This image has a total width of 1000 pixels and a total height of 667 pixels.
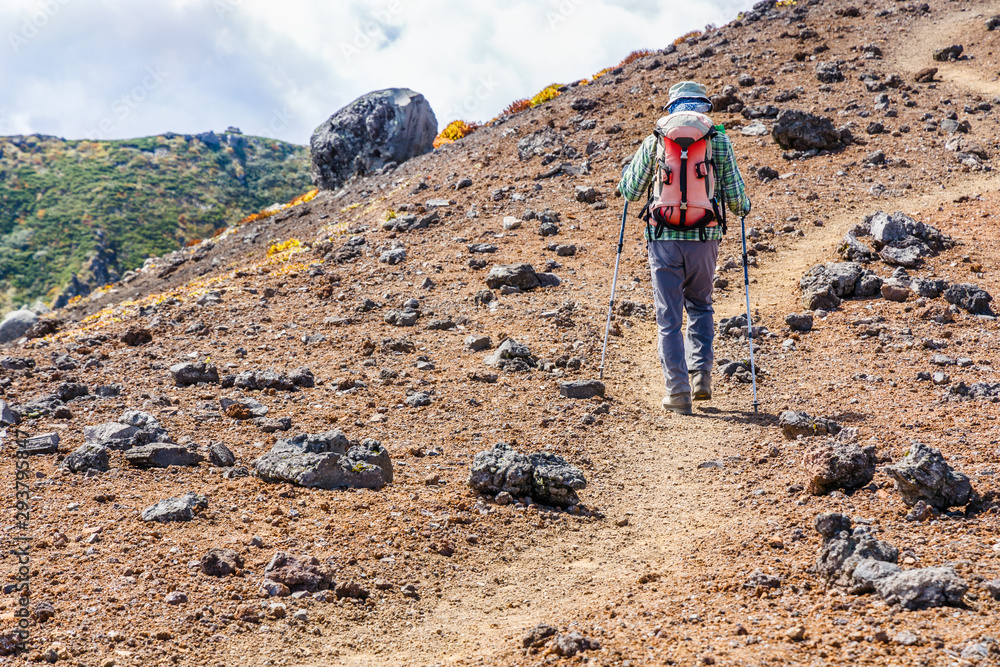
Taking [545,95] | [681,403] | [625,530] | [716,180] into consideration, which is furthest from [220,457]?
[545,95]

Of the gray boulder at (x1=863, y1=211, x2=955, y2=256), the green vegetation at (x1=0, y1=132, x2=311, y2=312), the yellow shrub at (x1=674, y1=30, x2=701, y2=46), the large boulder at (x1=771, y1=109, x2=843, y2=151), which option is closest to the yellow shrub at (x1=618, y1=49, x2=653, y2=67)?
the yellow shrub at (x1=674, y1=30, x2=701, y2=46)

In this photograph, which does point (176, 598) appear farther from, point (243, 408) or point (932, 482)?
point (932, 482)

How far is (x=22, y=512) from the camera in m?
4.91

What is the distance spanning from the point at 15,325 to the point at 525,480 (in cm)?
2076

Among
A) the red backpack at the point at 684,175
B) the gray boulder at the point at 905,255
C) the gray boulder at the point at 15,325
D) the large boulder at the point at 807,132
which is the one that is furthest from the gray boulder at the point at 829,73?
the gray boulder at the point at 15,325

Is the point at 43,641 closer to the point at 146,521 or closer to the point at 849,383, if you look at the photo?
the point at 146,521

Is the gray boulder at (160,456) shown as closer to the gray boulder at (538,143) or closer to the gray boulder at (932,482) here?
the gray boulder at (932,482)

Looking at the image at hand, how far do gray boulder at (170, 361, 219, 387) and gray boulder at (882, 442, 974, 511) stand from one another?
6931 millimetres

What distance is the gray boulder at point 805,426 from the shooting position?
618cm

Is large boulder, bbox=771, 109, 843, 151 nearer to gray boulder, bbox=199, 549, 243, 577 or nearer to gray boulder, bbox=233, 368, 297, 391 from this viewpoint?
gray boulder, bbox=233, 368, 297, 391

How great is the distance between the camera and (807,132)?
1602 centimetres

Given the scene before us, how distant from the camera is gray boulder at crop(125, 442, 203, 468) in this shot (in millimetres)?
5770

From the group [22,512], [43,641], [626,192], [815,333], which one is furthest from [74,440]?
[815,333]

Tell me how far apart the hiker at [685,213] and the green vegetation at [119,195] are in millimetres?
94482
